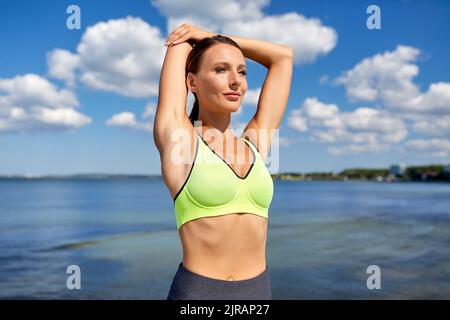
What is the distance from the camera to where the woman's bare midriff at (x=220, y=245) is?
2.26 metres

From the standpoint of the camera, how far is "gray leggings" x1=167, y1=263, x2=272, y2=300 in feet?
7.38

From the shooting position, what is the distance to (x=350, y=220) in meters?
26.2

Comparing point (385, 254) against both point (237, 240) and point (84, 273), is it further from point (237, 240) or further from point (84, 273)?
point (237, 240)

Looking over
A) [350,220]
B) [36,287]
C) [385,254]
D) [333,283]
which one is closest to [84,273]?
[36,287]

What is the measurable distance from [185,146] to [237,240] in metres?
0.53

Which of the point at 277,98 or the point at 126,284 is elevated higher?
the point at 277,98

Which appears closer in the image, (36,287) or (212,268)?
(212,268)

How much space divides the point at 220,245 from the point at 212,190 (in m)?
0.28

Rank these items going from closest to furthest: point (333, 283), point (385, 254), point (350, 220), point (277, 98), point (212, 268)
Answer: point (212, 268) < point (277, 98) < point (333, 283) < point (385, 254) < point (350, 220)

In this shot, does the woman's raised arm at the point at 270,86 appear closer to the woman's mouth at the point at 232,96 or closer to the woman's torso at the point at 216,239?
the woman's mouth at the point at 232,96

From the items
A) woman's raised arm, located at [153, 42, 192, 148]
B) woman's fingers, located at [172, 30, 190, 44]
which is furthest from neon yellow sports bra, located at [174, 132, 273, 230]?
woman's fingers, located at [172, 30, 190, 44]

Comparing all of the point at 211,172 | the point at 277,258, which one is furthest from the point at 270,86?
the point at 277,258

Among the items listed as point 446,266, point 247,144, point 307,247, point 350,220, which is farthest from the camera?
point 350,220

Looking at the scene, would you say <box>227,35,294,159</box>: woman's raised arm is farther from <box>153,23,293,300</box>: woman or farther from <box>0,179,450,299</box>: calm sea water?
<box>0,179,450,299</box>: calm sea water
